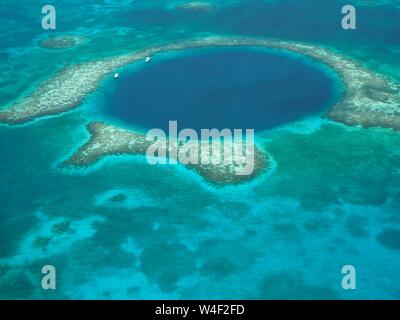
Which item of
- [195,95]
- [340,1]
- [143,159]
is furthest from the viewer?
[340,1]

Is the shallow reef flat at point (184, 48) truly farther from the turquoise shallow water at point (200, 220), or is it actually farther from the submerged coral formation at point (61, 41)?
the submerged coral formation at point (61, 41)

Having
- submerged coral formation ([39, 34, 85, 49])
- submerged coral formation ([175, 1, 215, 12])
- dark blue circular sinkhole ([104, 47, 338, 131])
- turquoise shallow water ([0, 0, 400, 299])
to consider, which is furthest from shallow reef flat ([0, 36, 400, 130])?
submerged coral formation ([175, 1, 215, 12])

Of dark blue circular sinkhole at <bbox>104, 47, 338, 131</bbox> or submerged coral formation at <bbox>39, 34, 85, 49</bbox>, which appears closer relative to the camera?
dark blue circular sinkhole at <bbox>104, 47, 338, 131</bbox>

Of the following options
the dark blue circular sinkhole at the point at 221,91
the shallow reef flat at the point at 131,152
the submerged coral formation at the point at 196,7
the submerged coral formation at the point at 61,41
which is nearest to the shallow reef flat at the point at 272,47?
the dark blue circular sinkhole at the point at 221,91

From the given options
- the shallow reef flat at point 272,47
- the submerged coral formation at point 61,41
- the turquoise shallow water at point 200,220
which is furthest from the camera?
the submerged coral formation at point 61,41

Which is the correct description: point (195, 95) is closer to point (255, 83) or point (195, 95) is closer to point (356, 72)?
point (255, 83)

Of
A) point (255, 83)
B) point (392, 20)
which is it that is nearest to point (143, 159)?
point (255, 83)

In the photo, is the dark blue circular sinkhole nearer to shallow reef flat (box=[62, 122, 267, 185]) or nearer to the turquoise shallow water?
shallow reef flat (box=[62, 122, 267, 185])
